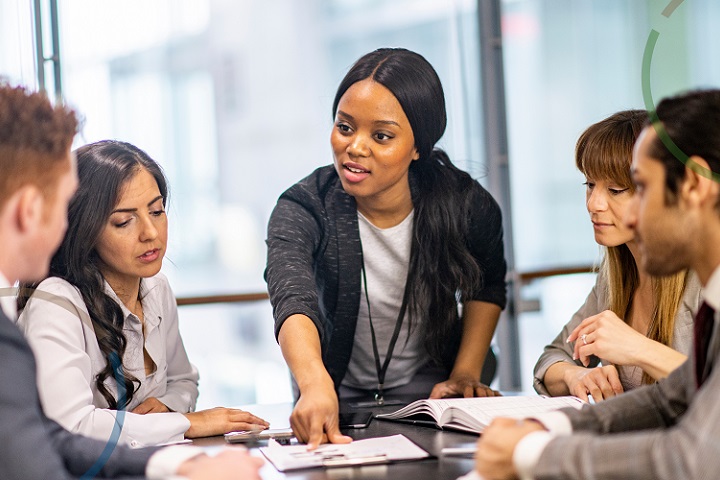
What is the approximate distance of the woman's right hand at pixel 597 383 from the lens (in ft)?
5.29

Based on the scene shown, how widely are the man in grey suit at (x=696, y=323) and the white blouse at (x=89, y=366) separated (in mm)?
677

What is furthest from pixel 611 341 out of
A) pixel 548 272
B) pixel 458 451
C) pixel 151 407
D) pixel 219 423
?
pixel 548 272

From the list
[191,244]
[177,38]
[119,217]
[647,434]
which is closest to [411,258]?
[119,217]

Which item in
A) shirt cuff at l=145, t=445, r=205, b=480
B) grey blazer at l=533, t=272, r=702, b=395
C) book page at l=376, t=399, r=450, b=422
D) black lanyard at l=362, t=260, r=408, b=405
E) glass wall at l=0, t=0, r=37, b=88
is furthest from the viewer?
glass wall at l=0, t=0, r=37, b=88

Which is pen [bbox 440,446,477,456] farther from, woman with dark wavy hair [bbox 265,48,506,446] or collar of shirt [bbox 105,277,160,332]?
collar of shirt [bbox 105,277,160,332]

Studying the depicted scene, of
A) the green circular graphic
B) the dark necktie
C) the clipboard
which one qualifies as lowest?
the clipboard

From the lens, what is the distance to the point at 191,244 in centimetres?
345

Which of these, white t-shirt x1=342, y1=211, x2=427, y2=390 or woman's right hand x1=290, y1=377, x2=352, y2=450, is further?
white t-shirt x1=342, y1=211, x2=427, y2=390

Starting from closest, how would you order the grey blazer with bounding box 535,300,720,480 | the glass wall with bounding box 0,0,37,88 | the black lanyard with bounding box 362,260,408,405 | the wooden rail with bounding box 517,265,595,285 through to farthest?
the grey blazer with bounding box 535,300,720,480 < the black lanyard with bounding box 362,260,408,405 < the glass wall with bounding box 0,0,37,88 < the wooden rail with bounding box 517,265,595,285

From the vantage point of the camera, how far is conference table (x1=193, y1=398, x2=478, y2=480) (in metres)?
1.21

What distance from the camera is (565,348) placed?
1872 mm

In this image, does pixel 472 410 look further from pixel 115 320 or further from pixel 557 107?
pixel 557 107

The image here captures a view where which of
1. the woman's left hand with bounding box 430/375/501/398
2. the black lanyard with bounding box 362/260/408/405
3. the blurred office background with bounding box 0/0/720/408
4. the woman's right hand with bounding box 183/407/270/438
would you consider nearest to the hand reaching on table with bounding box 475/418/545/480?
the woman's right hand with bounding box 183/407/270/438

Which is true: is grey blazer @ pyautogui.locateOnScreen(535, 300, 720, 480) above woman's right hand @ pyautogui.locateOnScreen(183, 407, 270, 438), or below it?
above
